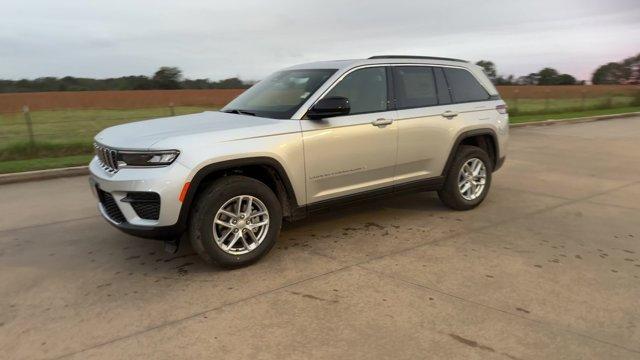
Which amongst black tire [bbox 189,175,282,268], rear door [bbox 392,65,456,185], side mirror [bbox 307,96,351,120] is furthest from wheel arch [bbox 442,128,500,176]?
black tire [bbox 189,175,282,268]

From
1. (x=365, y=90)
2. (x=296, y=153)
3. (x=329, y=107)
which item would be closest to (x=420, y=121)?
(x=365, y=90)

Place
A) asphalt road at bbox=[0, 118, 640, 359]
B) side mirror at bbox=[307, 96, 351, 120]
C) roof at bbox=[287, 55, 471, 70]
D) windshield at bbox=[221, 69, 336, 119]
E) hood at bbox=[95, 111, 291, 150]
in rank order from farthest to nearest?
roof at bbox=[287, 55, 471, 70]
windshield at bbox=[221, 69, 336, 119]
side mirror at bbox=[307, 96, 351, 120]
hood at bbox=[95, 111, 291, 150]
asphalt road at bbox=[0, 118, 640, 359]

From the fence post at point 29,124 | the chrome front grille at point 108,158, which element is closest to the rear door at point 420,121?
the chrome front grille at point 108,158

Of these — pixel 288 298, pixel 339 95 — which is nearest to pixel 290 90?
pixel 339 95

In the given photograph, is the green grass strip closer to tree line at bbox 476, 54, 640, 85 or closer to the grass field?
the grass field

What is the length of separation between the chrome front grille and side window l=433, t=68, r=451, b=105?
3546mm

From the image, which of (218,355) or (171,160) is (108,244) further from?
(218,355)

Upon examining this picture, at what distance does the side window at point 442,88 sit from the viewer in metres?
5.97

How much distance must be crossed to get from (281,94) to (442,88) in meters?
1.96

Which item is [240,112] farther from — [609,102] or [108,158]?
[609,102]

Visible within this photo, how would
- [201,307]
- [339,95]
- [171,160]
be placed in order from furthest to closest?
[339,95]
[171,160]
[201,307]

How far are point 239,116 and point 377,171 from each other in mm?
1506

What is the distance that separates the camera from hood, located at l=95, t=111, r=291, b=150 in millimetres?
4277

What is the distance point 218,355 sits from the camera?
316 centimetres
